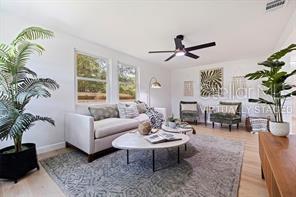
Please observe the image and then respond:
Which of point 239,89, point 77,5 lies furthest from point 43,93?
point 239,89

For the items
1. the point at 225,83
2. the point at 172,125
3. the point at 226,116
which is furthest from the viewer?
the point at 225,83

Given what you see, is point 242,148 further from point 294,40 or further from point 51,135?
point 51,135

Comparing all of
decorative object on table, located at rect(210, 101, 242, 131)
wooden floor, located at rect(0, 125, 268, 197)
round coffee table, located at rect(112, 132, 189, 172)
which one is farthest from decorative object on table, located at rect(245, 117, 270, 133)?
round coffee table, located at rect(112, 132, 189, 172)

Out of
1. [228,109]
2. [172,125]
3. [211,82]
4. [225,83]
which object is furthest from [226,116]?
[172,125]

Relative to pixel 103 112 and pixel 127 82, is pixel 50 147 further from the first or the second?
pixel 127 82

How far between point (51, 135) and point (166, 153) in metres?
2.23

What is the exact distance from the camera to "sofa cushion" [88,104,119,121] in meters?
3.39

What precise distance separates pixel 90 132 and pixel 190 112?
3.93 meters

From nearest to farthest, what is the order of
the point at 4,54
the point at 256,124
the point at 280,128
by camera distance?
the point at 280,128, the point at 4,54, the point at 256,124

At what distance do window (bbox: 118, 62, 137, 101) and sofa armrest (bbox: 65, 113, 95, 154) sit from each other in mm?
1788

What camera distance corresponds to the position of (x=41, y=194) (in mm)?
1706

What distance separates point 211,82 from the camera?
18.7 ft

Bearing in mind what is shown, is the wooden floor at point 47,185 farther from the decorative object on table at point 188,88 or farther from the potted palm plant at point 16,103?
the decorative object on table at point 188,88

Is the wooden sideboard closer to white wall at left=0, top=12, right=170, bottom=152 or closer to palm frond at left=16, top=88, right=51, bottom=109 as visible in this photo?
palm frond at left=16, top=88, right=51, bottom=109
